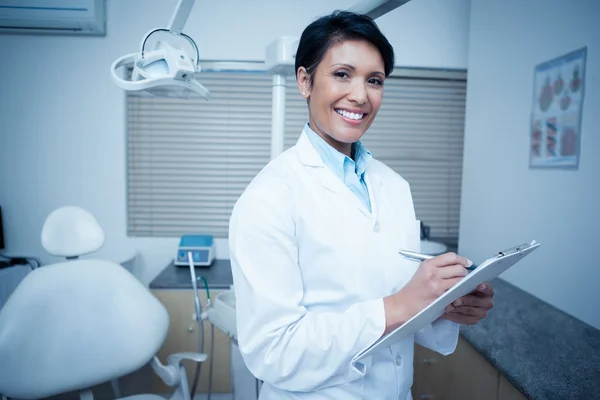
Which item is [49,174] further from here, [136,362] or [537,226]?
[537,226]

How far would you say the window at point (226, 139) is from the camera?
7.27ft

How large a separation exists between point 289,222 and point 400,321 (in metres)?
0.26

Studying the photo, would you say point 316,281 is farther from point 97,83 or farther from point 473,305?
point 97,83

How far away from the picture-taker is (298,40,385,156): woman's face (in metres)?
0.78

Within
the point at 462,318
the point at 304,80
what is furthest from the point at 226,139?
the point at 462,318

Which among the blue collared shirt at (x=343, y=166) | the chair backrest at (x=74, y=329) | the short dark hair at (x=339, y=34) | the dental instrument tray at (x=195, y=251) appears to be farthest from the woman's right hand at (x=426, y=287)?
the dental instrument tray at (x=195, y=251)

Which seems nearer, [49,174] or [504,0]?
[504,0]

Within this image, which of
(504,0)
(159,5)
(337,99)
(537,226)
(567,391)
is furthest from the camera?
(159,5)

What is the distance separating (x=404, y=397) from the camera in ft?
2.93

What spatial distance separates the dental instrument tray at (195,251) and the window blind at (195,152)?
17 cm

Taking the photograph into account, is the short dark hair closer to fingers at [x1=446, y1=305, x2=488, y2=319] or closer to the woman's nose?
the woman's nose

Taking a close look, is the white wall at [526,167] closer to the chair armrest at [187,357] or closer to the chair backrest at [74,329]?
the chair armrest at [187,357]

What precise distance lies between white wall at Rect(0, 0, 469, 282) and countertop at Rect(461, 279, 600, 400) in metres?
1.45

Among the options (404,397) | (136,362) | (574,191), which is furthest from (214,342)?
(574,191)
